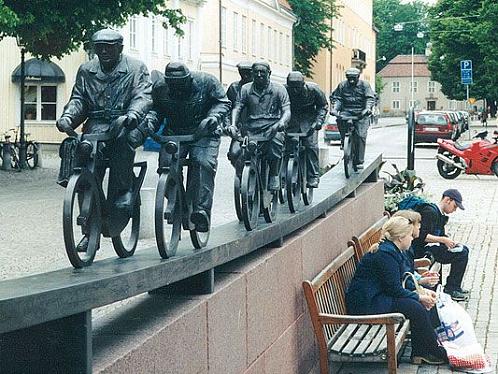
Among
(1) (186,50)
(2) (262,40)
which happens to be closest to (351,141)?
(1) (186,50)

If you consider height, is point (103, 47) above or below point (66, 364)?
above

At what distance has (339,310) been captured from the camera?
951 cm

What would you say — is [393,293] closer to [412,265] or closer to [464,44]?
[412,265]

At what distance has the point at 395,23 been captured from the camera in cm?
13925

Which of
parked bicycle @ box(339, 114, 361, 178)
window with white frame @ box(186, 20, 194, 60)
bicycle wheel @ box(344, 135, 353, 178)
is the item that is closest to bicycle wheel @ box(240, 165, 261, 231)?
bicycle wheel @ box(344, 135, 353, 178)

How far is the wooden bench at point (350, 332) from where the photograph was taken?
322 inches

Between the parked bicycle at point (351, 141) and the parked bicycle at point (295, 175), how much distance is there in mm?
3153

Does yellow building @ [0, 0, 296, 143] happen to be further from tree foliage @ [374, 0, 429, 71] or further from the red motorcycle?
tree foliage @ [374, 0, 429, 71]

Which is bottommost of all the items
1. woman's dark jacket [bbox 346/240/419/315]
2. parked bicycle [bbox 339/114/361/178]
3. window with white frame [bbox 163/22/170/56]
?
woman's dark jacket [bbox 346/240/419/315]

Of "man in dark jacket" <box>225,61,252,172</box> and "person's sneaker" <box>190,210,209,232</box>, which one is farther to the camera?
"man in dark jacket" <box>225,61,252,172</box>

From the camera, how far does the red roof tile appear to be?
145500mm

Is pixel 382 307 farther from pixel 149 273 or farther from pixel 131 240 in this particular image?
pixel 149 273

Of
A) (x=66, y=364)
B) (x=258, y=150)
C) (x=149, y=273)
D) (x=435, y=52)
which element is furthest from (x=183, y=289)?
(x=435, y=52)

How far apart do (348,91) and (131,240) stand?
27.1ft
